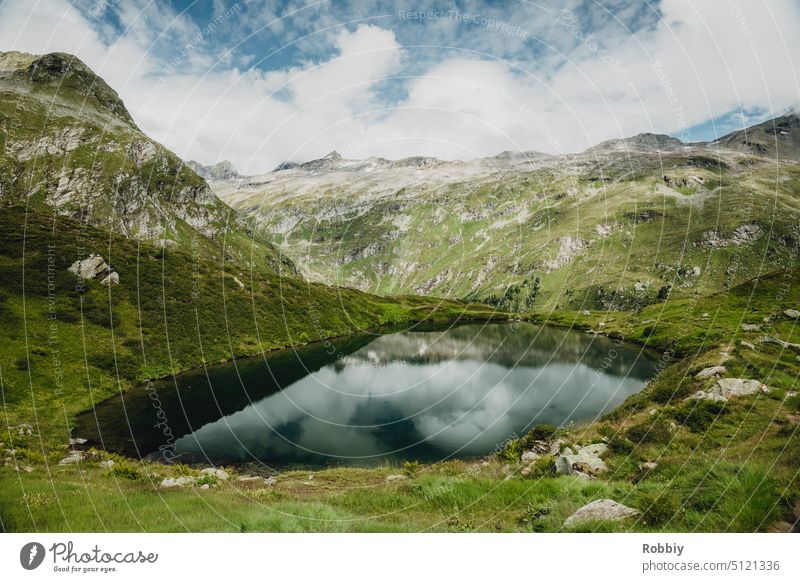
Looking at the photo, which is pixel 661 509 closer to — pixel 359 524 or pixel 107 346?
pixel 359 524

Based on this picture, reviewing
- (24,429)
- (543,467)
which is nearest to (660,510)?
(543,467)

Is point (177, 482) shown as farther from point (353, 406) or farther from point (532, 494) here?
point (353, 406)

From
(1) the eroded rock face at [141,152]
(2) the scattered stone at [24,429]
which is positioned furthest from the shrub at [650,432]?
(1) the eroded rock face at [141,152]

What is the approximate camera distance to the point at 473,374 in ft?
227

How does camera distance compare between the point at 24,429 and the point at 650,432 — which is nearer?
the point at 650,432

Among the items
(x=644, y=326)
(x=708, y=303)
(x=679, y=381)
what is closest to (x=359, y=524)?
(x=679, y=381)

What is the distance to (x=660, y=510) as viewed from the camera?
7953 mm

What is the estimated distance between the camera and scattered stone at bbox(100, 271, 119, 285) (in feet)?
193

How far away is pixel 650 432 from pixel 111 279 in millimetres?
70236

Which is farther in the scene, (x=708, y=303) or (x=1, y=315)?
(x=708, y=303)

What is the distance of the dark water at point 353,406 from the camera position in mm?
33250

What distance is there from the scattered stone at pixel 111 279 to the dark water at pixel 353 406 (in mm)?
20117

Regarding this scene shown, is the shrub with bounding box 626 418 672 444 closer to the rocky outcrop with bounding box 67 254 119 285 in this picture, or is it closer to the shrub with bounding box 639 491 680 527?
the shrub with bounding box 639 491 680 527

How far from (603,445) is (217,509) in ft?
51.9
